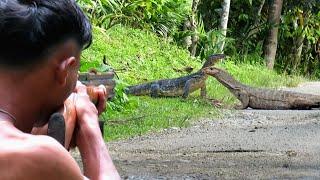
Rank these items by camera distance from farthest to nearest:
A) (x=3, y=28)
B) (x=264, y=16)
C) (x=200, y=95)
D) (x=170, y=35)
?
(x=264, y=16)
(x=170, y=35)
(x=200, y=95)
(x=3, y=28)

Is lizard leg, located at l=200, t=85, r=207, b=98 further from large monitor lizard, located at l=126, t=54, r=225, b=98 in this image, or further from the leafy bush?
the leafy bush

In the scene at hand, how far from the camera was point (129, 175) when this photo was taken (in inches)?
199

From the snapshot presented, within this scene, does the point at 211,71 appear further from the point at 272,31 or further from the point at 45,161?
the point at 45,161

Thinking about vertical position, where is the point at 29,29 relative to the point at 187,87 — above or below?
above

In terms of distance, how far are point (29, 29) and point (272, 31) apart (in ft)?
64.7

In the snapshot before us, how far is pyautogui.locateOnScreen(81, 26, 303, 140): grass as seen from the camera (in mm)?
8492

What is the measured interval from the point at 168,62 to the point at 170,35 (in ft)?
6.27

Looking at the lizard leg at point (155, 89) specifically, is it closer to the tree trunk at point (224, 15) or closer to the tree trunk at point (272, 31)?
the tree trunk at point (224, 15)

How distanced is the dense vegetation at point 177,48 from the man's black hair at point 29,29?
240 inches

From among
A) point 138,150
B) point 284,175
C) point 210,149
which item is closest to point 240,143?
point 210,149

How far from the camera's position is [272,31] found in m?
20.6

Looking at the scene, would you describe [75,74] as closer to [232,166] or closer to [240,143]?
[232,166]

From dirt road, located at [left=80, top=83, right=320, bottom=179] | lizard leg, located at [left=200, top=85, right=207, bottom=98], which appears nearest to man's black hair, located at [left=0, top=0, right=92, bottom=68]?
dirt road, located at [left=80, top=83, right=320, bottom=179]

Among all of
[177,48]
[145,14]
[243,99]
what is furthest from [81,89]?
[177,48]
